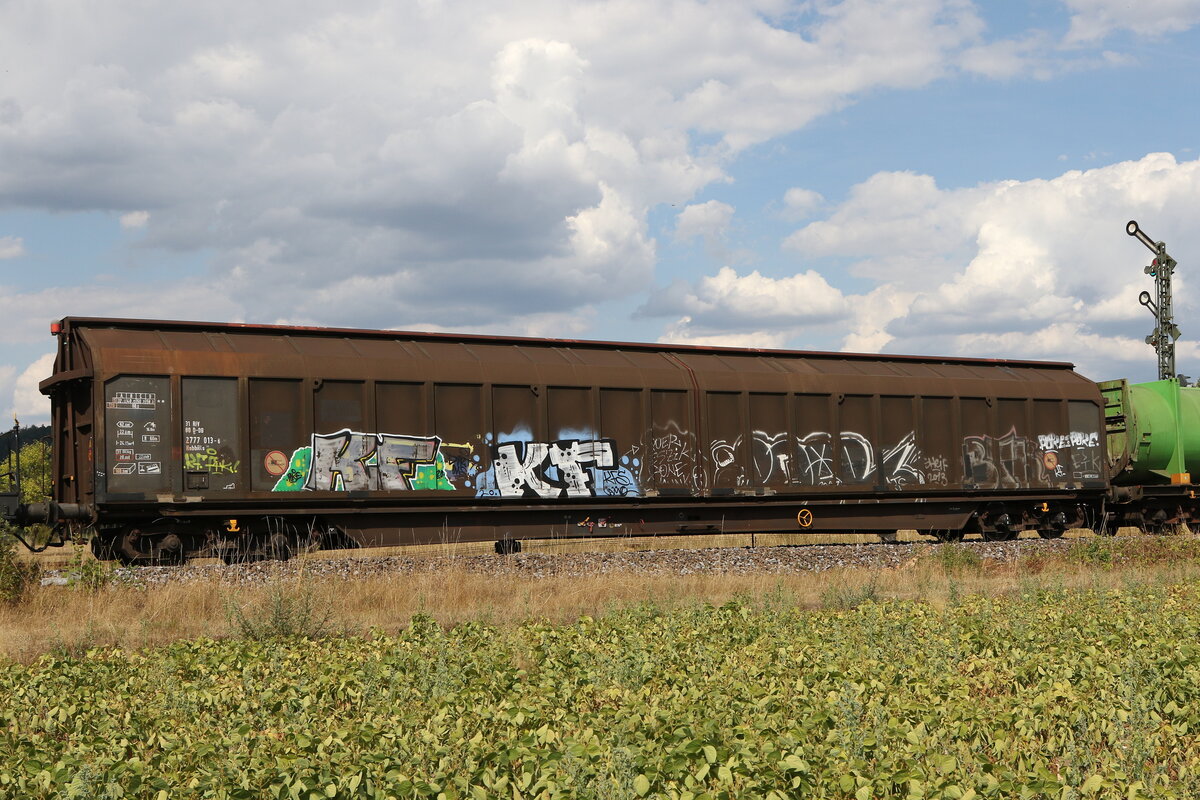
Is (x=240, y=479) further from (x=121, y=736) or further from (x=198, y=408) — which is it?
(x=121, y=736)

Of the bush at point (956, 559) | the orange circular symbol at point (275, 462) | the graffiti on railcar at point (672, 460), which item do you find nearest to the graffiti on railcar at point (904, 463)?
the bush at point (956, 559)

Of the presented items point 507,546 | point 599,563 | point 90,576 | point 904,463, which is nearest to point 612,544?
point 507,546

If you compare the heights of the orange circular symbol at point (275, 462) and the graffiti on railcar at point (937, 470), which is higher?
the orange circular symbol at point (275, 462)

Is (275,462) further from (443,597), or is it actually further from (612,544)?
(612,544)

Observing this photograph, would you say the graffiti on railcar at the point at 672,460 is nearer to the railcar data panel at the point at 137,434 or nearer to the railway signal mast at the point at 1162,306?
the railcar data panel at the point at 137,434

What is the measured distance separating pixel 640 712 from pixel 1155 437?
20.3 m

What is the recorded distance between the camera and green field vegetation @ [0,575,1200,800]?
5156mm

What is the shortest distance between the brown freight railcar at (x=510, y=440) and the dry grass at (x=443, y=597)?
237cm

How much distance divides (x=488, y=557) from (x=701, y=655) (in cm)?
727

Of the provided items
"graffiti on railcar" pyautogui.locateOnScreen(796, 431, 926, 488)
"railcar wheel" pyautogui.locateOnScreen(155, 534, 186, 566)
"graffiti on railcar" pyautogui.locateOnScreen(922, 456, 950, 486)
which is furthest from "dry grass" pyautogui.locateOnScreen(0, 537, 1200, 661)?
"graffiti on railcar" pyautogui.locateOnScreen(922, 456, 950, 486)

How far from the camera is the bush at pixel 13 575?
12.3m

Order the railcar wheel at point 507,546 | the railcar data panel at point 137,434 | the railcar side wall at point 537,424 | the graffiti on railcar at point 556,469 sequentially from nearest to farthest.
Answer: the railcar data panel at point 137,434, the railcar side wall at point 537,424, the graffiti on railcar at point 556,469, the railcar wheel at point 507,546

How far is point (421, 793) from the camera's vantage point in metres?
4.88

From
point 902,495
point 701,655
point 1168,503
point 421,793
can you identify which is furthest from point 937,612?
point 1168,503
